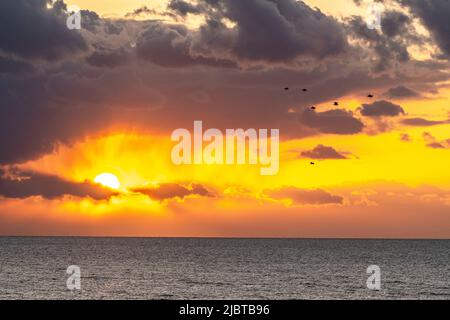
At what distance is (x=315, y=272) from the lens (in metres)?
130
